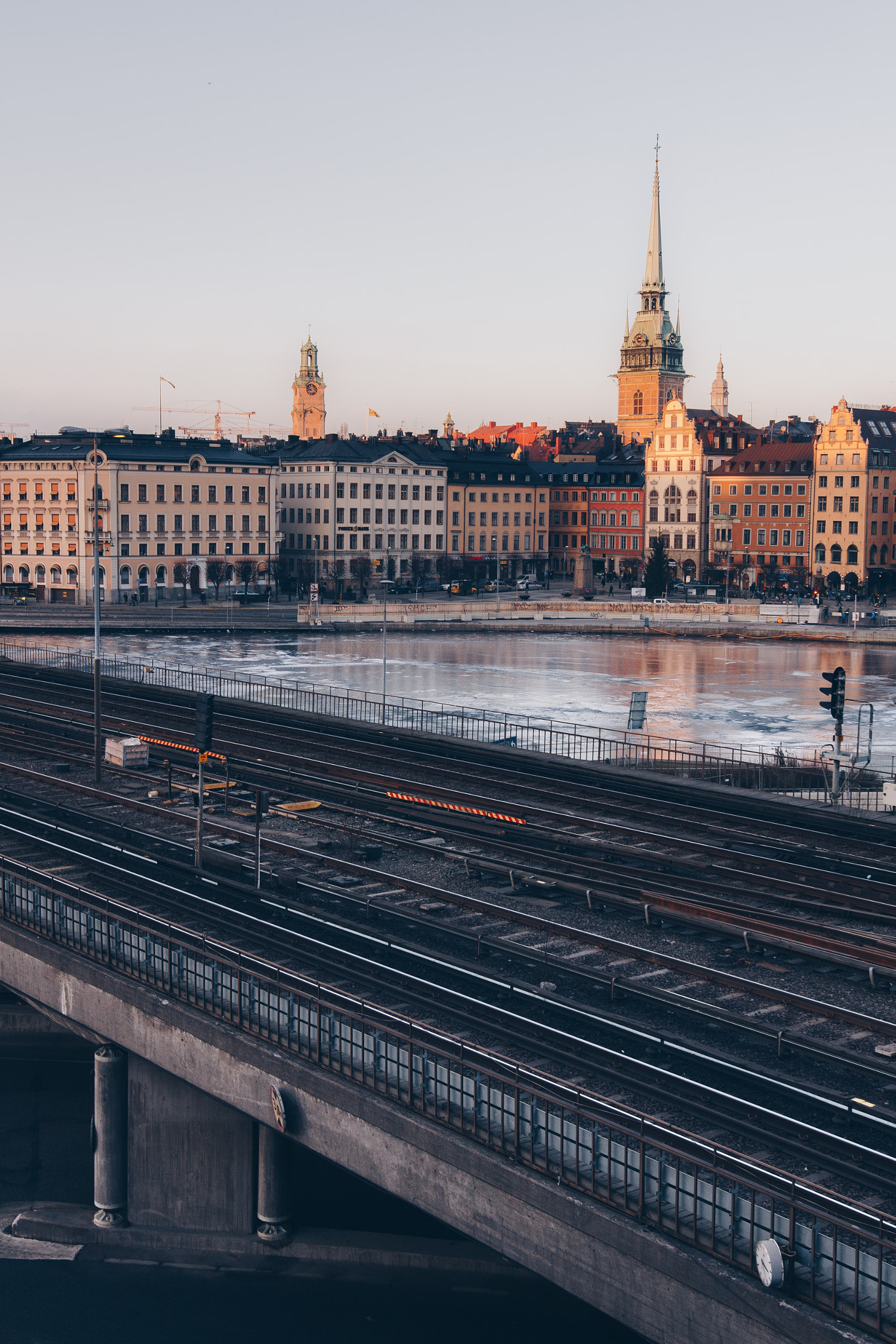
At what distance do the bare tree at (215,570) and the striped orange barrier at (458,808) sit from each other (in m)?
96.7

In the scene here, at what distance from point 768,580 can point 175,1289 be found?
134 meters

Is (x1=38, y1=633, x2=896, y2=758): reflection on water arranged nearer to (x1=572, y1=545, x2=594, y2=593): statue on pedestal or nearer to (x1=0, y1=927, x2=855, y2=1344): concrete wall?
(x1=572, y1=545, x2=594, y2=593): statue on pedestal

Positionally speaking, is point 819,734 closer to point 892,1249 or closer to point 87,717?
point 87,717

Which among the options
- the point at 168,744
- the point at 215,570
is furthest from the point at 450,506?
the point at 168,744

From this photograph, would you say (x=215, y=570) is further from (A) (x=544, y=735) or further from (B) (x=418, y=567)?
(A) (x=544, y=735)

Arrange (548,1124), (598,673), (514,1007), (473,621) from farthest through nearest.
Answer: (473,621)
(598,673)
(514,1007)
(548,1124)

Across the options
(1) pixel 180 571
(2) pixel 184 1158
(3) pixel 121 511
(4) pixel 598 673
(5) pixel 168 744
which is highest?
(3) pixel 121 511

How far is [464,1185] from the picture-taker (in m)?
17.8

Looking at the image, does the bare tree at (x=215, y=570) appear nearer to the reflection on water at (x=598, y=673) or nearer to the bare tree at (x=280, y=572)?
the bare tree at (x=280, y=572)

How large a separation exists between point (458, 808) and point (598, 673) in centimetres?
4671

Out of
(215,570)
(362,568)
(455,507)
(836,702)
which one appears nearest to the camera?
(836,702)

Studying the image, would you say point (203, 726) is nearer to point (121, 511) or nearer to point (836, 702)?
point (836, 702)

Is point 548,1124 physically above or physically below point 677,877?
above

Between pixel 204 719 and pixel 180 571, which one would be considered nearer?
pixel 204 719
